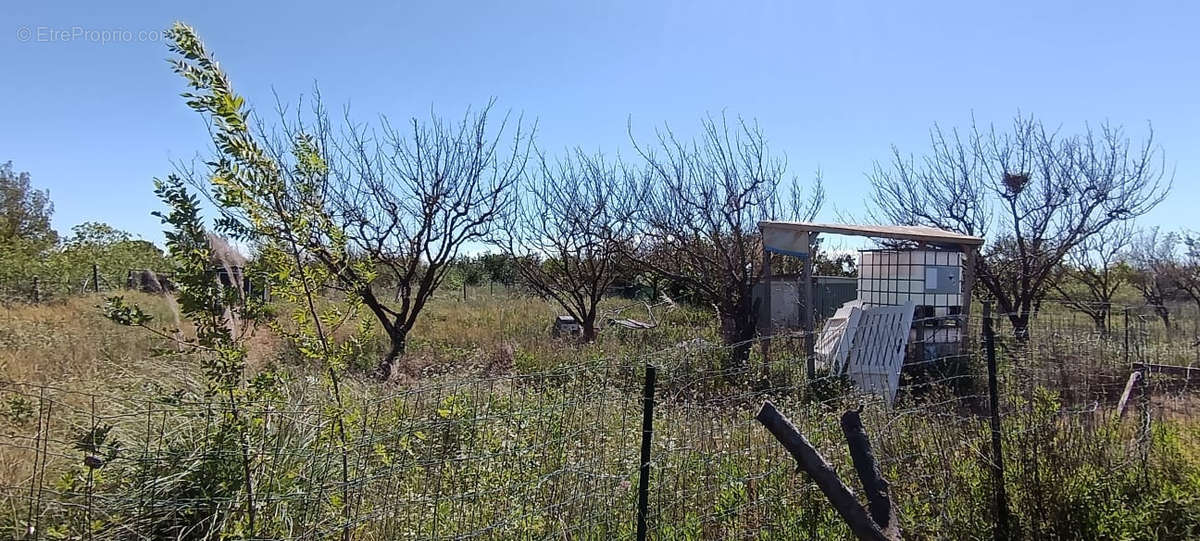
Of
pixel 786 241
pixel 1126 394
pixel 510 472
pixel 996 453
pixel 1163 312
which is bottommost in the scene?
pixel 510 472

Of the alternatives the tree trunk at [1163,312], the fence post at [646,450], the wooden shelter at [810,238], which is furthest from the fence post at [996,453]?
the tree trunk at [1163,312]

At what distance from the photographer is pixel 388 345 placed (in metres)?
9.43

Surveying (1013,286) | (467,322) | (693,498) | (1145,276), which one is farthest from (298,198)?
(1145,276)

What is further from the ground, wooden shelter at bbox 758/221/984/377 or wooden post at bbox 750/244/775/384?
wooden shelter at bbox 758/221/984/377

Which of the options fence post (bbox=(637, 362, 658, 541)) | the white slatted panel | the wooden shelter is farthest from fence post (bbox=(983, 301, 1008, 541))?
the wooden shelter

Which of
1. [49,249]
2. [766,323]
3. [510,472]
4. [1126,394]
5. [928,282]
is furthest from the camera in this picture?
[49,249]

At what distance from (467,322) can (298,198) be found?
9699 millimetres

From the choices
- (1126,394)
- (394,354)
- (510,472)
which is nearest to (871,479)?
(510,472)

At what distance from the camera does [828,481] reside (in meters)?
2.02

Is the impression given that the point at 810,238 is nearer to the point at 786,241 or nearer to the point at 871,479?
the point at 786,241

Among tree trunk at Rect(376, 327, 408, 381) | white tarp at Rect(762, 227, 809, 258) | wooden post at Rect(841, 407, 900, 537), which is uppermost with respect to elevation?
white tarp at Rect(762, 227, 809, 258)

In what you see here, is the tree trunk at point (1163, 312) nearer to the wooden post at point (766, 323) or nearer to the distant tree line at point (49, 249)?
the wooden post at point (766, 323)

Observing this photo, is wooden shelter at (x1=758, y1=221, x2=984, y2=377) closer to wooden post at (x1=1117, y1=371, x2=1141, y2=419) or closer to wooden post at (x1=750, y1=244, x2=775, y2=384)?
wooden post at (x1=750, y1=244, x2=775, y2=384)

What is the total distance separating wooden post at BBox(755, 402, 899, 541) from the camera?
197cm
